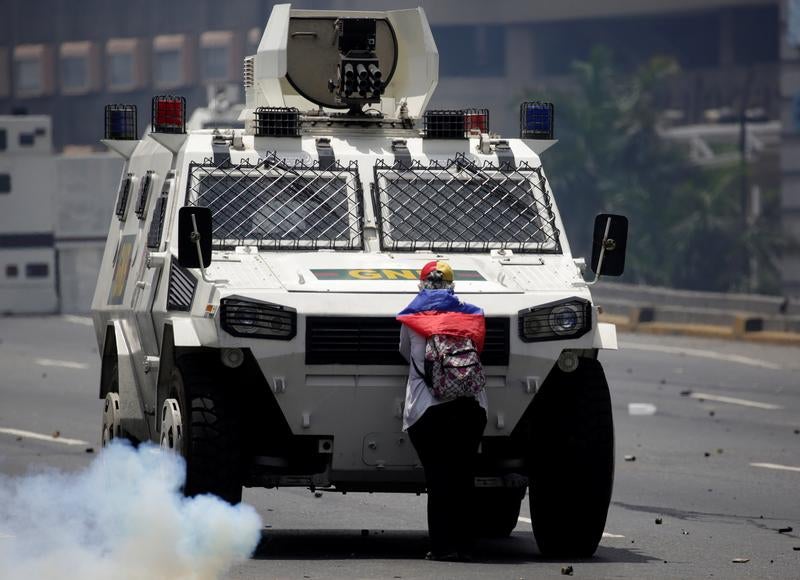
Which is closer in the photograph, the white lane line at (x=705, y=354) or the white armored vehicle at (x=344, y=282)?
the white armored vehicle at (x=344, y=282)

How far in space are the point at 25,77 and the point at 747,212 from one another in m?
34.0

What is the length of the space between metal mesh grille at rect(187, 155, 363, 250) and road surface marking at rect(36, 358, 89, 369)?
64.2 feet

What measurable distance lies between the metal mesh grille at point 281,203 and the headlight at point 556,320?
1530 millimetres

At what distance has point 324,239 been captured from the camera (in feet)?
45.7

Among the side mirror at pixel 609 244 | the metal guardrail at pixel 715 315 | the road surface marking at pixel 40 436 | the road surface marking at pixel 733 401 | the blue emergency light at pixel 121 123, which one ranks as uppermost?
the blue emergency light at pixel 121 123

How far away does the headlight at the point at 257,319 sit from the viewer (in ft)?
41.4

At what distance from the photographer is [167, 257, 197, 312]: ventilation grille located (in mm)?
13289

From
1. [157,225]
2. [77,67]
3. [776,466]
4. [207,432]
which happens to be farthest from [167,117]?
[77,67]

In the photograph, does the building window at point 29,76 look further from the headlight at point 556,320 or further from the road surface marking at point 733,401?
the headlight at point 556,320

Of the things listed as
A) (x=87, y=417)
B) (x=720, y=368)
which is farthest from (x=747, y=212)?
(x=87, y=417)

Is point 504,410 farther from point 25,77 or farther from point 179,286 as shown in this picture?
point 25,77

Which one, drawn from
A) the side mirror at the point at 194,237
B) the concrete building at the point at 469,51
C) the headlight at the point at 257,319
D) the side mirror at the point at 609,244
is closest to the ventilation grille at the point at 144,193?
the side mirror at the point at 194,237

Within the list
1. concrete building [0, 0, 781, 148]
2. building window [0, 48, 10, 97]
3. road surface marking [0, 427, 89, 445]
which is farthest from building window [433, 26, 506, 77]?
road surface marking [0, 427, 89, 445]

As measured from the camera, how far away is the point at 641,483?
751 inches
